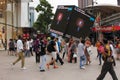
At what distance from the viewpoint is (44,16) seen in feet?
224

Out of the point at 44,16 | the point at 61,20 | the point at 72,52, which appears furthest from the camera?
the point at 44,16

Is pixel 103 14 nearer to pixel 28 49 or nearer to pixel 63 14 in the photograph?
pixel 28 49

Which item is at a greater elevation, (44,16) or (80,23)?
(80,23)

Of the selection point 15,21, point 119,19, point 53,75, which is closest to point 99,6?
point 119,19

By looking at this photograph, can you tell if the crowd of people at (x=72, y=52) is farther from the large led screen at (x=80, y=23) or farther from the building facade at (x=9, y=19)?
the building facade at (x=9, y=19)

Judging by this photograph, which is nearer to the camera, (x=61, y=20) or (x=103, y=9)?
(x=61, y=20)

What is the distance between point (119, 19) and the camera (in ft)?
193

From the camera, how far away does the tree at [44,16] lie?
2685 inches

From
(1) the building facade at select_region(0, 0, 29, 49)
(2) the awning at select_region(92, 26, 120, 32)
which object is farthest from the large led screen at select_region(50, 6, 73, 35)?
(2) the awning at select_region(92, 26, 120, 32)

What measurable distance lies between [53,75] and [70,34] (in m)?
6.63

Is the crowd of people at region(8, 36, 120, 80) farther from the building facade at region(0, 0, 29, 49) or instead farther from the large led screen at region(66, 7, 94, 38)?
the building facade at region(0, 0, 29, 49)

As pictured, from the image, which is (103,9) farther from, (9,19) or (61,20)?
(61,20)

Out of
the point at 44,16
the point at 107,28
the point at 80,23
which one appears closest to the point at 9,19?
the point at 107,28

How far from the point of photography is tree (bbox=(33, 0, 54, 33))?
6819 centimetres
